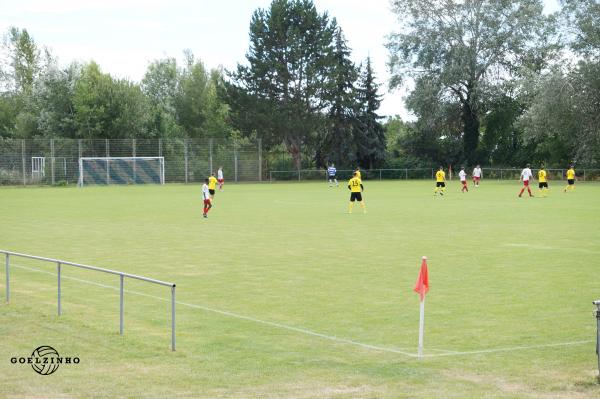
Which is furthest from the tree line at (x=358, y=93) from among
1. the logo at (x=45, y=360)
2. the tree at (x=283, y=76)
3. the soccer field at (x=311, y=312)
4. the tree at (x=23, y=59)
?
the logo at (x=45, y=360)

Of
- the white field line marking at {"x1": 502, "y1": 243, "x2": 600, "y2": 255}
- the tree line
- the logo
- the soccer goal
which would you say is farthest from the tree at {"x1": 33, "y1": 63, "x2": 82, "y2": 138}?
the logo

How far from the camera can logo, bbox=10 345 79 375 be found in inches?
396

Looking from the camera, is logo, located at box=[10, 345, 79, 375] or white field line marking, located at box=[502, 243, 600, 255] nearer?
logo, located at box=[10, 345, 79, 375]

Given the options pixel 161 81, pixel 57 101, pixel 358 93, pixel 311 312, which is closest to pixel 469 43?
pixel 358 93

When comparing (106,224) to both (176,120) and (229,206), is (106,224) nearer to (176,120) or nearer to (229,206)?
(229,206)

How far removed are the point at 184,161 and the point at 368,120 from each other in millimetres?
19077

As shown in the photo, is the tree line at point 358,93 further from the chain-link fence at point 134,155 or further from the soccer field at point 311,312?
the soccer field at point 311,312

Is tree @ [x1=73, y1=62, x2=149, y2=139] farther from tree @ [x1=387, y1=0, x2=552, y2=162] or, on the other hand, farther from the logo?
the logo

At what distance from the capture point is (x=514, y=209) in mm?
36562

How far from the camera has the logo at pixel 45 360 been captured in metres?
10.1

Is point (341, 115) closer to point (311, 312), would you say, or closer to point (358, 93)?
point (358, 93)

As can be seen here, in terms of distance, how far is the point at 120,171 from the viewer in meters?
72.2

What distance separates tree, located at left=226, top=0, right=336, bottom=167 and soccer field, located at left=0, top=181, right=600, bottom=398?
5388 centimetres

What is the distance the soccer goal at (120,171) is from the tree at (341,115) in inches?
713
